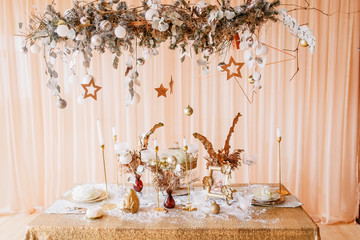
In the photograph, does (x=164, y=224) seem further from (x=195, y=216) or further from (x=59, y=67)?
(x=59, y=67)

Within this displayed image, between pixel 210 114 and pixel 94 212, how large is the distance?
171cm

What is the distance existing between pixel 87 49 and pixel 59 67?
1.64 meters

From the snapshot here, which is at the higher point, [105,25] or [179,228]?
[105,25]

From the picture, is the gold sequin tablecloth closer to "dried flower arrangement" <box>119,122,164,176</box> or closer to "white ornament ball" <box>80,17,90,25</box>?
"dried flower arrangement" <box>119,122,164,176</box>

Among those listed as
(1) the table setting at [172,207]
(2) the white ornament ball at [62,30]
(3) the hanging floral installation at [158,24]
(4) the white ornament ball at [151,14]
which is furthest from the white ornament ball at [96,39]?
(1) the table setting at [172,207]

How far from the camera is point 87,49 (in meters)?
1.64

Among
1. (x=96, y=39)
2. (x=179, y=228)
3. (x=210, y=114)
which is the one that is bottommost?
(x=179, y=228)

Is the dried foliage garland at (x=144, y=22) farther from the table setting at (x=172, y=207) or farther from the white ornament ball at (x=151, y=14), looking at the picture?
the table setting at (x=172, y=207)

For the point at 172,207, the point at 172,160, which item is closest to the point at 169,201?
the point at 172,207

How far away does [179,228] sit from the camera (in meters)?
1.57

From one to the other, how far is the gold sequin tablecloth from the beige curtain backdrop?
1518 mm

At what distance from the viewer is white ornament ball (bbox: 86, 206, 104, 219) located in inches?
65.7

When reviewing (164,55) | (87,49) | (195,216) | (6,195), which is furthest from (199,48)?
(6,195)

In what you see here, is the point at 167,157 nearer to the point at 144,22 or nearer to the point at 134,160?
the point at 134,160
